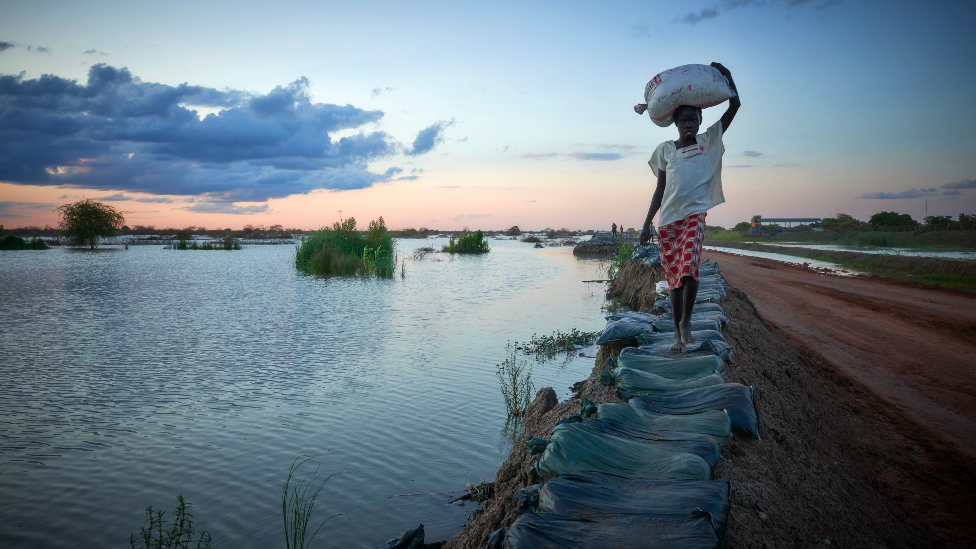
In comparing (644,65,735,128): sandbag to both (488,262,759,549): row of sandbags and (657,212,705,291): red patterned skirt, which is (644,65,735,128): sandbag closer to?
(657,212,705,291): red patterned skirt

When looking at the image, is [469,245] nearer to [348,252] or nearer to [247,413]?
[348,252]

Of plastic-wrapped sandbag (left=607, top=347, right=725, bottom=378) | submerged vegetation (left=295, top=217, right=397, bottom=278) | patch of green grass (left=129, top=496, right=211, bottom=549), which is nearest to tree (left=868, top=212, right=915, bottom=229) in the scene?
submerged vegetation (left=295, top=217, right=397, bottom=278)

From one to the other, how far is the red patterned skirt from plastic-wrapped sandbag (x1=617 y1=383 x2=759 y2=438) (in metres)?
0.91

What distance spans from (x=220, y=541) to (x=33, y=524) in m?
1.24

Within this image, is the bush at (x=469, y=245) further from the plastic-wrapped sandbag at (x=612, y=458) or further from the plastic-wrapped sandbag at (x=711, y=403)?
the plastic-wrapped sandbag at (x=612, y=458)

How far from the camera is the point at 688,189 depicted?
10.2 feet

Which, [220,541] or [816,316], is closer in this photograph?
[220,541]

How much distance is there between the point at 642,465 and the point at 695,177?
1.99m

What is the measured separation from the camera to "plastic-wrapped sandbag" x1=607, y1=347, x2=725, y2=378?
2.86 meters

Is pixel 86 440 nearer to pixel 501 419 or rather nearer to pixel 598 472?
pixel 501 419

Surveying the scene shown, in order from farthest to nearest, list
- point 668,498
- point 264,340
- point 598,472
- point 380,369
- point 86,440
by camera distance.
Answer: point 264,340, point 380,369, point 86,440, point 598,472, point 668,498

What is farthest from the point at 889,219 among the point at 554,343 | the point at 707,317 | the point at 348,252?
the point at 707,317

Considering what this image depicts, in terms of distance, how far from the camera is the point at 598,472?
175 centimetres

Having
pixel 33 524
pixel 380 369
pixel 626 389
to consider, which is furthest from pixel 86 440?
pixel 626 389
